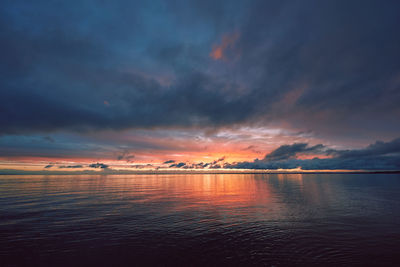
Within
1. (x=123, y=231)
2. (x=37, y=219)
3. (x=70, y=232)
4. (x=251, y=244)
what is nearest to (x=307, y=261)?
(x=251, y=244)

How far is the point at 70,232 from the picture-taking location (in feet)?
72.6

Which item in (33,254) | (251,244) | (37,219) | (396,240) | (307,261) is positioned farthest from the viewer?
(37,219)

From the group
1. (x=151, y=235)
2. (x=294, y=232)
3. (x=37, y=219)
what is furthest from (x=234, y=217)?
(x=37, y=219)

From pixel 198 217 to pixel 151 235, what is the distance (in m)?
9.69

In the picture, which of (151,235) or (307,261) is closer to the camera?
(307,261)

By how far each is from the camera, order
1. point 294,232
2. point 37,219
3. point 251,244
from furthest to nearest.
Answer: point 37,219 < point 294,232 < point 251,244

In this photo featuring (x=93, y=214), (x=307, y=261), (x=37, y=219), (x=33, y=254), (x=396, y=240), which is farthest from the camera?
(x=93, y=214)

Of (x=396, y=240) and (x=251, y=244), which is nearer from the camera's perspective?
(x=251, y=244)

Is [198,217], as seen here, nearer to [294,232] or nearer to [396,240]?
[294,232]

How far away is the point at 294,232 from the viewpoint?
72.2ft

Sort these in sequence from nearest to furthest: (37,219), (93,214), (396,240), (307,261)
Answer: (307,261) → (396,240) → (37,219) → (93,214)

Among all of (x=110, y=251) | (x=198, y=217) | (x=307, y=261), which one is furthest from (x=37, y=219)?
(x=307, y=261)

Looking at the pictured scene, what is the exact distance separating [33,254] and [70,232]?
5851mm

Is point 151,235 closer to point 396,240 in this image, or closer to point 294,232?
point 294,232
